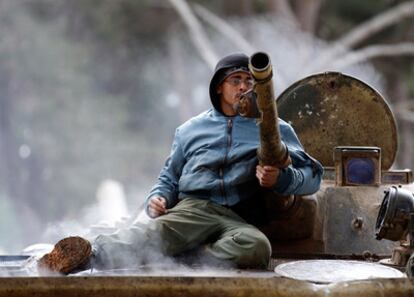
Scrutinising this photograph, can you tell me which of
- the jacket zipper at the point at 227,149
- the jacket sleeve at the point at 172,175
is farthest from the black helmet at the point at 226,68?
the jacket sleeve at the point at 172,175

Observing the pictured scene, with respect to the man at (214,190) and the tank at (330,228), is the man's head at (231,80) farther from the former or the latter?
the tank at (330,228)

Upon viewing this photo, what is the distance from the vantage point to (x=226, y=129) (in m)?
4.71

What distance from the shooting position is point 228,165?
463cm

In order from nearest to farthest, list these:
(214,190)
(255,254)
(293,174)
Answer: (255,254) < (293,174) < (214,190)

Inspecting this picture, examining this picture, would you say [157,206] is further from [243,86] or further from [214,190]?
[243,86]

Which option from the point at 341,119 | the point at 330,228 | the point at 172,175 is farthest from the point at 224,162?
the point at 341,119

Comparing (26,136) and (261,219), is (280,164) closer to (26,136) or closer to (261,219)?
(261,219)

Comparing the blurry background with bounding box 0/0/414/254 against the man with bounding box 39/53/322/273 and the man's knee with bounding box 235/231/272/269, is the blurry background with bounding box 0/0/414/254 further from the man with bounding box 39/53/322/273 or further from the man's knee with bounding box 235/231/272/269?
the man's knee with bounding box 235/231/272/269

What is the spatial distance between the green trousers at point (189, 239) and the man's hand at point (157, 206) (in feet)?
0.21

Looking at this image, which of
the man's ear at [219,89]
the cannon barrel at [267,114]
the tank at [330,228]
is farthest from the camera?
the man's ear at [219,89]

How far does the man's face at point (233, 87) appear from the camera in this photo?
4711mm

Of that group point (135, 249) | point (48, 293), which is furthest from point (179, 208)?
point (48, 293)

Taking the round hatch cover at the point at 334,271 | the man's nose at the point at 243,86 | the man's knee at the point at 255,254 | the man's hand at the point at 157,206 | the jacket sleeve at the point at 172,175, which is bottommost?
the round hatch cover at the point at 334,271

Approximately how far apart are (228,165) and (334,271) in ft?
2.84
